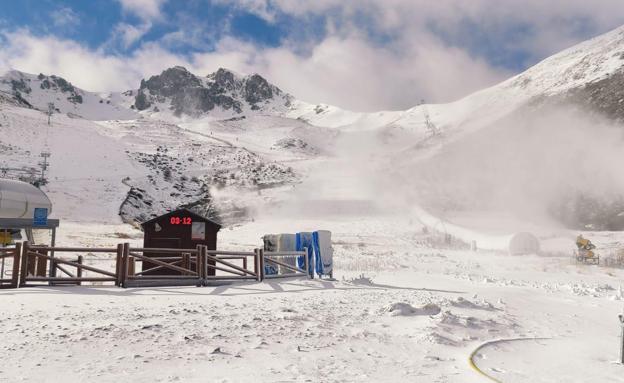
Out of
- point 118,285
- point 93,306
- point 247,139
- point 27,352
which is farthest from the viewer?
point 247,139

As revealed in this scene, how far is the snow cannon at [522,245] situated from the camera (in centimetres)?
5041

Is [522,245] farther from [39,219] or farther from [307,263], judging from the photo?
[39,219]

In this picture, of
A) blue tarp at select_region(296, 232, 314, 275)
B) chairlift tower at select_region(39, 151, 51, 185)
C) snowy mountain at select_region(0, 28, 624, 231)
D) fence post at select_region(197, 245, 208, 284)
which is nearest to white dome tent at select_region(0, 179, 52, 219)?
fence post at select_region(197, 245, 208, 284)

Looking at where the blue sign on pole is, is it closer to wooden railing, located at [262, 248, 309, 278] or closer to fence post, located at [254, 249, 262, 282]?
fence post, located at [254, 249, 262, 282]

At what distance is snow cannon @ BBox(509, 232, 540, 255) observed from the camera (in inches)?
1984

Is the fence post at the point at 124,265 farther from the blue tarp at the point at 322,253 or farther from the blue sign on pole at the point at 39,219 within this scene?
the blue tarp at the point at 322,253

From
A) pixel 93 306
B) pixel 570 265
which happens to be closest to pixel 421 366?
pixel 93 306

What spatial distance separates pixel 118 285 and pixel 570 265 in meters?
37.9

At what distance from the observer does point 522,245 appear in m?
50.7

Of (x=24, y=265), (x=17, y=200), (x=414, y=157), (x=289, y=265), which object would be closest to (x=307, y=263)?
(x=289, y=265)

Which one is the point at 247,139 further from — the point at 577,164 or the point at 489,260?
the point at 489,260

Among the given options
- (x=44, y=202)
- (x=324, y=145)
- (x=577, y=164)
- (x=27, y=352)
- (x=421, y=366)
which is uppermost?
(x=324, y=145)

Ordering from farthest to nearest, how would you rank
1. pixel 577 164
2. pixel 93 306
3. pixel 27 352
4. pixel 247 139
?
pixel 247 139, pixel 577 164, pixel 93 306, pixel 27 352

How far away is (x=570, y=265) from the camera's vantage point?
1575 inches
